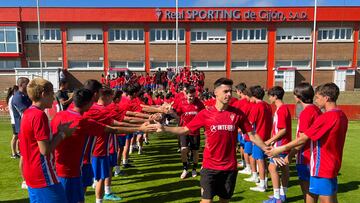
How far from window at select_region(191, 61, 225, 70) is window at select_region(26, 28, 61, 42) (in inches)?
689

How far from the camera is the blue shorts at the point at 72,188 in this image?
3932 mm

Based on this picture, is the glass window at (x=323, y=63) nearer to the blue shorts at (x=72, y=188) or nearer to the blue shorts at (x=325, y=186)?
the blue shorts at (x=325, y=186)

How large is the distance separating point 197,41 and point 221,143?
1322 inches

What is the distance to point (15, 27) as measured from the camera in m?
35.8

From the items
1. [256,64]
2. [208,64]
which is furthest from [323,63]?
[208,64]

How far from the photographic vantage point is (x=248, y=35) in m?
37.3

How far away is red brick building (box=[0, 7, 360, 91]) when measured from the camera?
120 ft

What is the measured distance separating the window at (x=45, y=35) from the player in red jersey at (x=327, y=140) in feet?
124

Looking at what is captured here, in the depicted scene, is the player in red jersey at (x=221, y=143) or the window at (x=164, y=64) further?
the window at (x=164, y=64)

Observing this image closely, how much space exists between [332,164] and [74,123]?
351 centimetres

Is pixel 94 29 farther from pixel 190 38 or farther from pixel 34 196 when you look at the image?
pixel 34 196

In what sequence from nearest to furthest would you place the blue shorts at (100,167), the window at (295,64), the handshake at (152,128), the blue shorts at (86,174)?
the handshake at (152,128) < the blue shorts at (86,174) < the blue shorts at (100,167) < the window at (295,64)

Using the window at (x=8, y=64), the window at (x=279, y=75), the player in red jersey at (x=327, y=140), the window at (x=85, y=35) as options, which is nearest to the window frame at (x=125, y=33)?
the window at (x=85, y=35)

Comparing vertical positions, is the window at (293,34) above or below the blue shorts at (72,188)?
above
